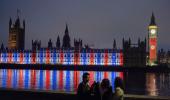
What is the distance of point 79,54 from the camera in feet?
356

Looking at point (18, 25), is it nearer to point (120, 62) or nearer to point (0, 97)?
point (120, 62)

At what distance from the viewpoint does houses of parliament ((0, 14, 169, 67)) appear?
350ft

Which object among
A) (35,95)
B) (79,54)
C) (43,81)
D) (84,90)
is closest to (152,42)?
(79,54)

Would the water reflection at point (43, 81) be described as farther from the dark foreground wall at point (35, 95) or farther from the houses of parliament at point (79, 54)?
the houses of parliament at point (79, 54)

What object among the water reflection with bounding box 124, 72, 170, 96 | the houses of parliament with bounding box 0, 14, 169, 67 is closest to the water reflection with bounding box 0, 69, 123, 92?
the water reflection with bounding box 124, 72, 170, 96

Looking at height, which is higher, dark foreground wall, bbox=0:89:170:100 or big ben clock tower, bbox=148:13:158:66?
big ben clock tower, bbox=148:13:158:66

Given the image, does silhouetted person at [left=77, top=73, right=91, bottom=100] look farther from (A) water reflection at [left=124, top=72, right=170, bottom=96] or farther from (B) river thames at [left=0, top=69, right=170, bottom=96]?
(A) water reflection at [left=124, top=72, right=170, bottom=96]

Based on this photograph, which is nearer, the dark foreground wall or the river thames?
the dark foreground wall

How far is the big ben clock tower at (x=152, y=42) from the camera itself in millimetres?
114938

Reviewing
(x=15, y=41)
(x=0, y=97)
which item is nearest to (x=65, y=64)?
(x=15, y=41)

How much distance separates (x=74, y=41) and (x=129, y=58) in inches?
820

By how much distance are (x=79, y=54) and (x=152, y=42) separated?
27.8 m

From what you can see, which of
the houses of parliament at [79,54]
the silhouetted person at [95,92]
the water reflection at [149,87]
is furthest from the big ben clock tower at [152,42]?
the silhouetted person at [95,92]

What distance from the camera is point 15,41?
124 meters
